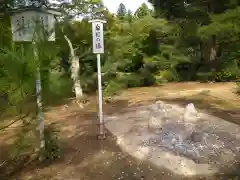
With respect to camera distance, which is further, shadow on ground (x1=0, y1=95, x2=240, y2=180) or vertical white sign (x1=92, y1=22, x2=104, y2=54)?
vertical white sign (x1=92, y1=22, x2=104, y2=54)

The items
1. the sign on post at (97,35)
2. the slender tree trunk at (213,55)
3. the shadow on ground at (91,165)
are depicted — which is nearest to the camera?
the shadow on ground at (91,165)

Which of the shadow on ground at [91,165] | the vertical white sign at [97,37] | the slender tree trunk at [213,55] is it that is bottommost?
the shadow on ground at [91,165]

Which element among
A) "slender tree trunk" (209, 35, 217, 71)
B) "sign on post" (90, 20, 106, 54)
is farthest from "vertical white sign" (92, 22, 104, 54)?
"slender tree trunk" (209, 35, 217, 71)

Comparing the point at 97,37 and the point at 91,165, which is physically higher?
the point at 97,37

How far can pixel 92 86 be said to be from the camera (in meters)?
9.27

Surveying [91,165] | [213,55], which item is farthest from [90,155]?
[213,55]

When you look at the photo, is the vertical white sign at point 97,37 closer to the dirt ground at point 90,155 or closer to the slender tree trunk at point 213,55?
the dirt ground at point 90,155

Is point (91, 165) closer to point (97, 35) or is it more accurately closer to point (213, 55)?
point (97, 35)

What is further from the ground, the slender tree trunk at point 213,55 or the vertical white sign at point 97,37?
the vertical white sign at point 97,37

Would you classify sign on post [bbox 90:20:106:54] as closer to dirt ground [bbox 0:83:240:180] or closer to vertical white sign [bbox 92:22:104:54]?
vertical white sign [bbox 92:22:104:54]

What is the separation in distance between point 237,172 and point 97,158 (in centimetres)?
183

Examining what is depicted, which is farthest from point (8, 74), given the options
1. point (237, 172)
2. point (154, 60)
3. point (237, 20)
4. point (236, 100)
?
point (154, 60)

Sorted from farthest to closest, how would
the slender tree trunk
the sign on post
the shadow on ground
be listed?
the slender tree trunk < the sign on post < the shadow on ground

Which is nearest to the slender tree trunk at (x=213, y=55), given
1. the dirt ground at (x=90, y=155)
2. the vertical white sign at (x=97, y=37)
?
the dirt ground at (x=90, y=155)
